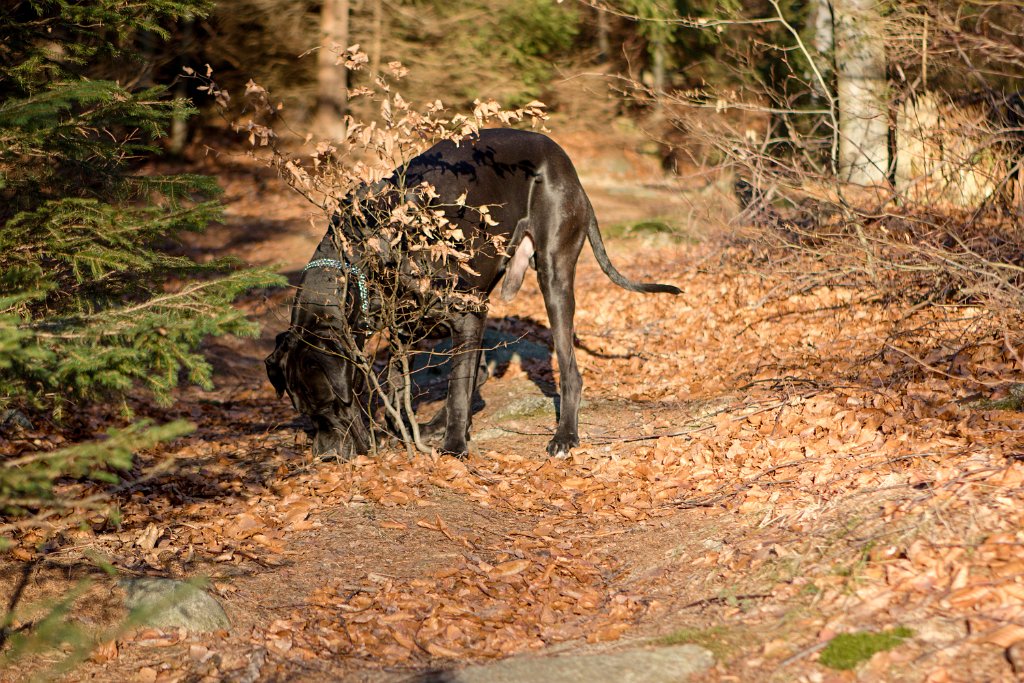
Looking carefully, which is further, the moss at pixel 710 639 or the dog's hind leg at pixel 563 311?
the dog's hind leg at pixel 563 311

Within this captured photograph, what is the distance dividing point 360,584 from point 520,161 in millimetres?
3347

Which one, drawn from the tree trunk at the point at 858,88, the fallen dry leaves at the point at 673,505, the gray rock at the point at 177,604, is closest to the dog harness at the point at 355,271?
the fallen dry leaves at the point at 673,505

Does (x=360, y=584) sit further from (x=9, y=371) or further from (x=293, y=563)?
(x=9, y=371)

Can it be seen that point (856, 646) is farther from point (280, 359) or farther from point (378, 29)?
point (378, 29)

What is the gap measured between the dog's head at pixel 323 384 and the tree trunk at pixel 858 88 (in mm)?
5678

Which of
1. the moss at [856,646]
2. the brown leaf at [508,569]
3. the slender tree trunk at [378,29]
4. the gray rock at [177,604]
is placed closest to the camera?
the moss at [856,646]

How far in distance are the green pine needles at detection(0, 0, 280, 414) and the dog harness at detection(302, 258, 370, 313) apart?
0.85 m

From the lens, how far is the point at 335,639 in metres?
4.12

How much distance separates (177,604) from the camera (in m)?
4.15

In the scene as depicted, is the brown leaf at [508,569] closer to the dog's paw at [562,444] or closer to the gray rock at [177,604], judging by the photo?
the gray rock at [177,604]

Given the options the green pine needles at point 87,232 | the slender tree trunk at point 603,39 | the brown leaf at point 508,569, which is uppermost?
the slender tree trunk at point 603,39

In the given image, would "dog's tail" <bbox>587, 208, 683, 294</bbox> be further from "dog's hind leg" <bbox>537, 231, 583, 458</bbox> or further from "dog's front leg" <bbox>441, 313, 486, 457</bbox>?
"dog's front leg" <bbox>441, 313, 486, 457</bbox>

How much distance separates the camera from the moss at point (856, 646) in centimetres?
337

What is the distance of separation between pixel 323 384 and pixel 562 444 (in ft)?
5.40
